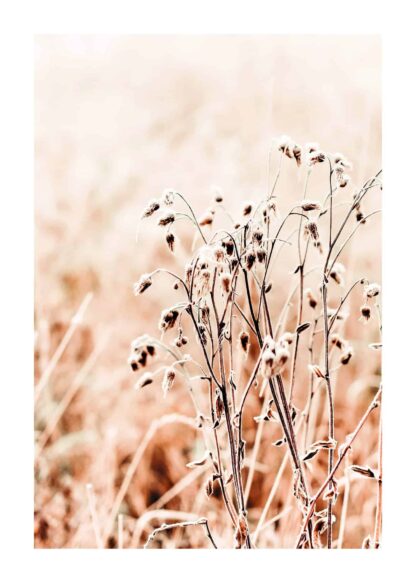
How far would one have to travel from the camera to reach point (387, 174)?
129cm

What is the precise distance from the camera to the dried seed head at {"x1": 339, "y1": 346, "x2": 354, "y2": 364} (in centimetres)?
122

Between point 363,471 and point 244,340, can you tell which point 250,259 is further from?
point 363,471

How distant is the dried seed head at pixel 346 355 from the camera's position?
122 centimetres

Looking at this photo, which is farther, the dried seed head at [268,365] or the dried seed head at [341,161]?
the dried seed head at [341,161]

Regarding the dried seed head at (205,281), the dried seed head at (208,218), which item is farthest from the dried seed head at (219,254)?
the dried seed head at (208,218)

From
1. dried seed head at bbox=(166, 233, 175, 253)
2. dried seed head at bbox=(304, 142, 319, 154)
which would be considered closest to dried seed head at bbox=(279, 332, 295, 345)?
dried seed head at bbox=(166, 233, 175, 253)

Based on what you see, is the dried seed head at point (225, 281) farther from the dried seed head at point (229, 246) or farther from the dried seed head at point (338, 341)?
the dried seed head at point (338, 341)

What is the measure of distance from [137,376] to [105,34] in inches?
27.7

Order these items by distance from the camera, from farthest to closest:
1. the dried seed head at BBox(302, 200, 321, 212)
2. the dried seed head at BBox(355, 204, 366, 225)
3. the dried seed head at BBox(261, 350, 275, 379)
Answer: the dried seed head at BBox(355, 204, 366, 225)
the dried seed head at BBox(302, 200, 321, 212)
the dried seed head at BBox(261, 350, 275, 379)

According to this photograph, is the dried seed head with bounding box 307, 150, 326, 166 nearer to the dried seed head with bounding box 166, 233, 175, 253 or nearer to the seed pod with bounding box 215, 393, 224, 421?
the dried seed head with bounding box 166, 233, 175, 253

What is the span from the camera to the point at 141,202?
1285 millimetres

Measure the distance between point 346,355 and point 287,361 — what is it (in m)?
0.12

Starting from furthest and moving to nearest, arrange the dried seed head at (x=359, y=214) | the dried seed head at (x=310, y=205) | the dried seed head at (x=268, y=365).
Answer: the dried seed head at (x=359, y=214)
the dried seed head at (x=310, y=205)
the dried seed head at (x=268, y=365)

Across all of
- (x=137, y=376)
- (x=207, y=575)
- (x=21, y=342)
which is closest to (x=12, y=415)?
(x=21, y=342)
